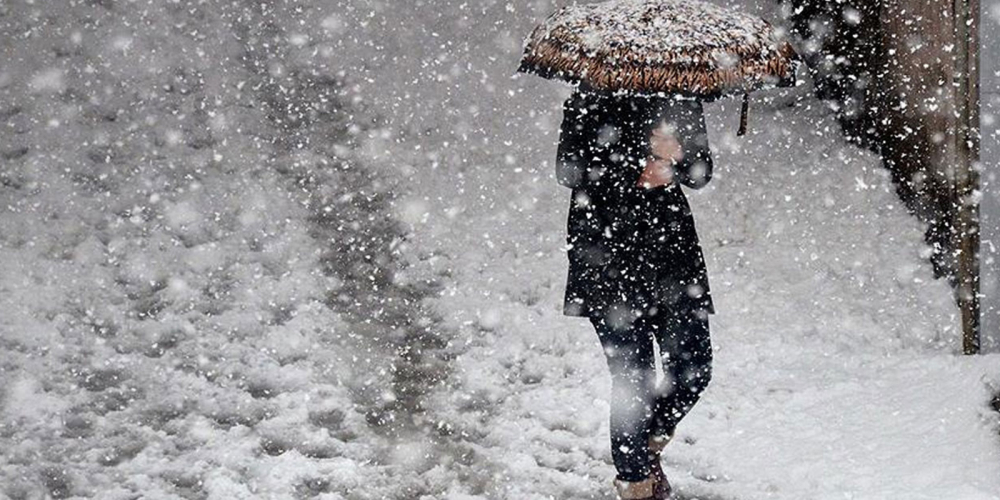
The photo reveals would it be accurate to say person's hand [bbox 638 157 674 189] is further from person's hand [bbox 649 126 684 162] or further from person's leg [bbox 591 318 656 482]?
person's leg [bbox 591 318 656 482]

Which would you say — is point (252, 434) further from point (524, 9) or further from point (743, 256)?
point (524, 9)

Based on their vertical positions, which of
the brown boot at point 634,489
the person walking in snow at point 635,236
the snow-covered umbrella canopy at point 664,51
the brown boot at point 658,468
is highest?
the snow-covered umbrella canopy at point 664,51

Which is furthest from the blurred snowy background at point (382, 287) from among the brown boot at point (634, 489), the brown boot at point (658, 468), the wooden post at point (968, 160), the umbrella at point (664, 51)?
the umbrella at point (664, 51)

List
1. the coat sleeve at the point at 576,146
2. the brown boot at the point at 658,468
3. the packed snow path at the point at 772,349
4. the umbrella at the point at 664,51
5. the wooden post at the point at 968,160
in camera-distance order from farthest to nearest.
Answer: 1. the wooden post at the point at 968,160
2. the packed snow path at the point at 772,349
3. the brown boot at the point at 658,468
4. the coat sleeve at the point at 576,146
5. the umbrella at the point at 664,51

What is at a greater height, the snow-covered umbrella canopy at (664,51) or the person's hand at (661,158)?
the snow-covered umbrella canopy at (664,51)

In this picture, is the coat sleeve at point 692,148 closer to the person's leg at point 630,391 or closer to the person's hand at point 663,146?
the person's hand at point 663,146

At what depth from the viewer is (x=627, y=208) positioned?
4613 millimetres

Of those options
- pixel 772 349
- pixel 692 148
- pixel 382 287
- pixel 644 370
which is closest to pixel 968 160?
pixel 772 349

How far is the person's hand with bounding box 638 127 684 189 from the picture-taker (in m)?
4.61

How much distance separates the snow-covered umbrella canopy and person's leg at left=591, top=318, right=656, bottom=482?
0.98 m

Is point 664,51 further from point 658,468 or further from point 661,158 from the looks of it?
point 658,468

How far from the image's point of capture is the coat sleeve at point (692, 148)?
4.62 meters

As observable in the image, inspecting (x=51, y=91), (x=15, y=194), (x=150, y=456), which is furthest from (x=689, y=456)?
(x=51, y=91)

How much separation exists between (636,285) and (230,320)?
11.1ft
